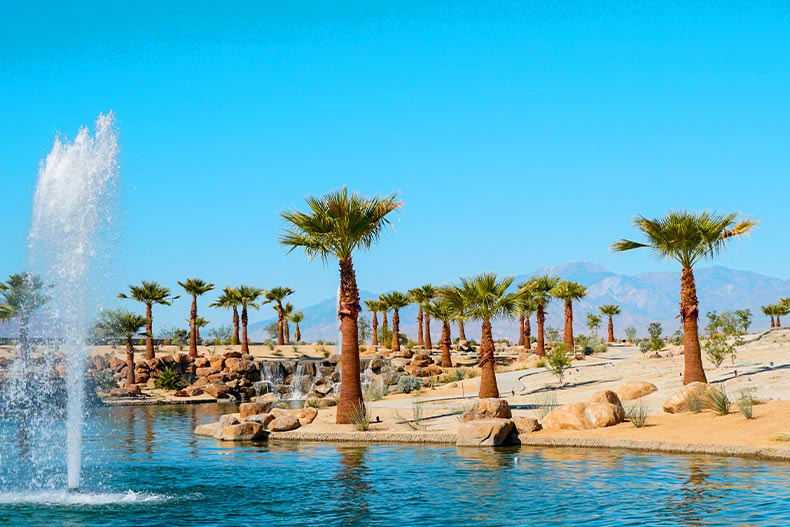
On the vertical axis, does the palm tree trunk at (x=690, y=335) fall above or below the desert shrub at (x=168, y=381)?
above

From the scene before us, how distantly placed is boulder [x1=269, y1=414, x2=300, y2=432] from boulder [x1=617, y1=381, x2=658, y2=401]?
43.1 feet

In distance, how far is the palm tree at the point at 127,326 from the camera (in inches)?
2494

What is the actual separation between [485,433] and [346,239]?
8910mm

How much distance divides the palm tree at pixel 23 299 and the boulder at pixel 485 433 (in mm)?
42343

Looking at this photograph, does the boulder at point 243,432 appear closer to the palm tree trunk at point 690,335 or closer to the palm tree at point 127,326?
the palm tree trunk at point 690,335

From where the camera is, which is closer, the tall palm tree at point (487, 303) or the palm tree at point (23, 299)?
the tall palm tree at point (487, 303)

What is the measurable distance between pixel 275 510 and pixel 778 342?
1857 inches

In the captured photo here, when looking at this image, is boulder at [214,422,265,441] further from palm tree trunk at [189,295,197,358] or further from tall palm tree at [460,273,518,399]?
palm tree trunk at [189,295,197,358]

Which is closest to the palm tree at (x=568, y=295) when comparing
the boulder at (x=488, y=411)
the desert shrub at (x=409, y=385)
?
the desert shrub at (x=409, y=385)

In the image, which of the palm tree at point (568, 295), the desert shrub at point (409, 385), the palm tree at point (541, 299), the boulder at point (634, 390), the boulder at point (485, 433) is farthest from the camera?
the palm tree at point (568, 295)

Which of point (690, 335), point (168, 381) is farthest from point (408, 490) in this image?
point (168, 381)

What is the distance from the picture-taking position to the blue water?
566 inches

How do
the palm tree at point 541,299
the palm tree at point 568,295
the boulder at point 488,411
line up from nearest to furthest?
the boulder at point 488,411
the palm tree at point 541,299
the palm tree at point 568,295

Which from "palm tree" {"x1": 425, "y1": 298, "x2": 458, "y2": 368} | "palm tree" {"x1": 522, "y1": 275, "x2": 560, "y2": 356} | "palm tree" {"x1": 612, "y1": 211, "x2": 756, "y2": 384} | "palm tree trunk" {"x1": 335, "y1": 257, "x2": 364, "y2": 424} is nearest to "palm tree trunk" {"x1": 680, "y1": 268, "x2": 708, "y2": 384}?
"palm tree" {"x1": 612, "y1": 211, "x2": 756, "y2": 384}
